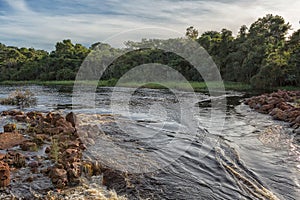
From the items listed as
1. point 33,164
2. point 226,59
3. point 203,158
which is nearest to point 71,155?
point 33,164

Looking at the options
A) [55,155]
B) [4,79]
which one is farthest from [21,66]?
[55,155]

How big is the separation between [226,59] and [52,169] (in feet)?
179

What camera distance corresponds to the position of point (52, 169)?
6.68 meters

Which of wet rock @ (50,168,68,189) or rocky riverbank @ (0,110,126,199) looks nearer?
rocky riverbank @ (0,110,126,199)

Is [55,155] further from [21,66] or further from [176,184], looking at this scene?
[21,66]

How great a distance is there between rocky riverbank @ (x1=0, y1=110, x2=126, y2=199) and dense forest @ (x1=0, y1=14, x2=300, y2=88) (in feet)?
115

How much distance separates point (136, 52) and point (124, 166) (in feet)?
187

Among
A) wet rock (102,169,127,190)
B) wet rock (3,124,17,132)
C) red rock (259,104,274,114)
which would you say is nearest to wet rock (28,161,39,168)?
wet rock (102,169,127,190)

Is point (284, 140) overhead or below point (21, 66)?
below

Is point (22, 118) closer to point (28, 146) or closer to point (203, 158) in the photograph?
point (28, 146)

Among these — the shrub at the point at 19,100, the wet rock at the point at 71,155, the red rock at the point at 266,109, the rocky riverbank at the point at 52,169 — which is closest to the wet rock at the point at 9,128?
the rocky riverbank at the point at 52,169

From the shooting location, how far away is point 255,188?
6625mm

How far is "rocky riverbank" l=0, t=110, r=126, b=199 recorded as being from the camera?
6.07 m

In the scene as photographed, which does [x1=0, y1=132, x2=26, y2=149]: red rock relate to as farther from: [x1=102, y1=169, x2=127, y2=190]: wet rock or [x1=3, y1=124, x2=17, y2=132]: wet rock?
[x1=102, y1=169, x2=127, y2=190]: wet rock
